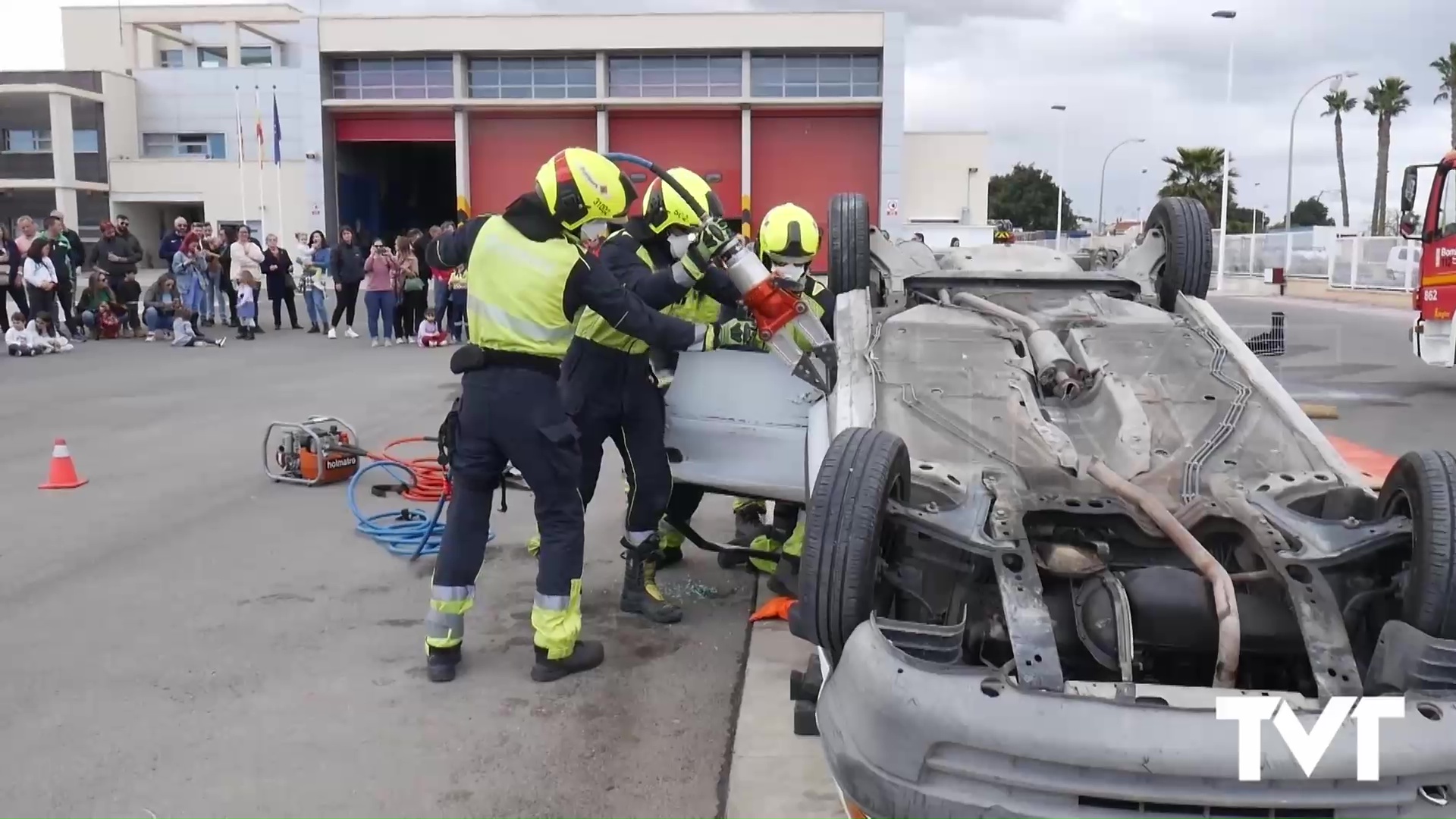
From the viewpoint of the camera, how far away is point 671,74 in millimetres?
38719

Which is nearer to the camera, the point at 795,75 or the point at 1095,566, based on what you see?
the point at 1095,566

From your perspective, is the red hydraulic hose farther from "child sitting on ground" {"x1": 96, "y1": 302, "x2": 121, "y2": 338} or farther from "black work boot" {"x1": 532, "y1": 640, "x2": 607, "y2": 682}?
"child sitting on ground" {"x1": 96, "y1": 302, "x2": 121, "y2": 338}

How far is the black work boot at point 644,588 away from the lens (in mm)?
5191

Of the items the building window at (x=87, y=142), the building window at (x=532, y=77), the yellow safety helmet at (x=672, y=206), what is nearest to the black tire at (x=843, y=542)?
the yellow safety helmet at (x=672, y=206)

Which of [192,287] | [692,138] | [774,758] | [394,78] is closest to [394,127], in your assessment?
[394,78]

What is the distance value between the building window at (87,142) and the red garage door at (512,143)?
1632 centimetres

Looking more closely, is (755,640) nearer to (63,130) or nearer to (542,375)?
(542,375)

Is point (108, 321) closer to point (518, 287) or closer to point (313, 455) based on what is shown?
point (313, 455)

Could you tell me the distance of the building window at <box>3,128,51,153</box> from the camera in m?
43.9

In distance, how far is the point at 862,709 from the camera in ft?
8.96

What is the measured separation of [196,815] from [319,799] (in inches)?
13.5

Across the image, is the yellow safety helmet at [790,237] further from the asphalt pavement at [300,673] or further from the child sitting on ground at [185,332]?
the child sitting on ground at [185,332]

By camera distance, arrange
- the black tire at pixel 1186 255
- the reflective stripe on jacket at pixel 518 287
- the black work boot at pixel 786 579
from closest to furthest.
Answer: the reflective stripe on jacket at pixel 518 287 < the black tire at pixel 1186 255 < the black work boot at pixel 786 579

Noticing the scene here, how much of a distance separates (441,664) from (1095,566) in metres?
2.56
